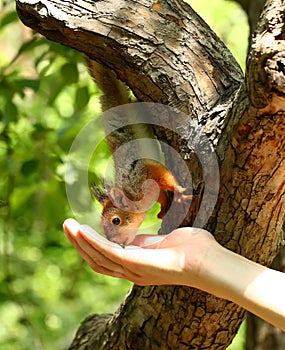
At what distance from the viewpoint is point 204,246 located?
3.74 ft

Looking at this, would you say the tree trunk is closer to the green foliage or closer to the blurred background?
the blurred background

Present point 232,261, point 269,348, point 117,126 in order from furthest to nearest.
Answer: point 269,348
point 117,126
point 232,261

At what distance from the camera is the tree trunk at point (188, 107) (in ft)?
3.96

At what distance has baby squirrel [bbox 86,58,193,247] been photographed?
1383 millimetres

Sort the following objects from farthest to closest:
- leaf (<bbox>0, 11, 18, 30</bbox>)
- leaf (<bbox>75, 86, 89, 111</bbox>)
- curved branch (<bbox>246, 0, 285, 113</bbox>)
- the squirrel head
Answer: leaf (<bbox>75, 86, 89, 111</bbox>) → leaf (<bbox>0, 11, 18, 30</bbox>) → the squirrel head → curved branch (<bbox>246, 0, 285, 113</bbox>)

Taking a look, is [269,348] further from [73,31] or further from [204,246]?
[73,31]

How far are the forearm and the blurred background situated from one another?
421mm

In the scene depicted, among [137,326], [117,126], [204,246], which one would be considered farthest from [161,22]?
Answer: [137,326]

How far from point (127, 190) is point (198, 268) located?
391 mm

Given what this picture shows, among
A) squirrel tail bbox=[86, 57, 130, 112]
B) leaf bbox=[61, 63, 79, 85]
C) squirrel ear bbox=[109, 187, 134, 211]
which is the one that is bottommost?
squirrel ear bbox=[109, 187, 134, 211]

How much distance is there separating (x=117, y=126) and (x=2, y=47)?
312cm

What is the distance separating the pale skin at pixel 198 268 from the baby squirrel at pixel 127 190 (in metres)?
0.15

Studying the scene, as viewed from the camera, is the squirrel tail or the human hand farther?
the squirrel tail

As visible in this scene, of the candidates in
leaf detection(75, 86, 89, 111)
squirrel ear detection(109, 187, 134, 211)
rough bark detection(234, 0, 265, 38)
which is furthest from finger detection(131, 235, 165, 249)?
rough bark detection(234, 0, 265, 38)
